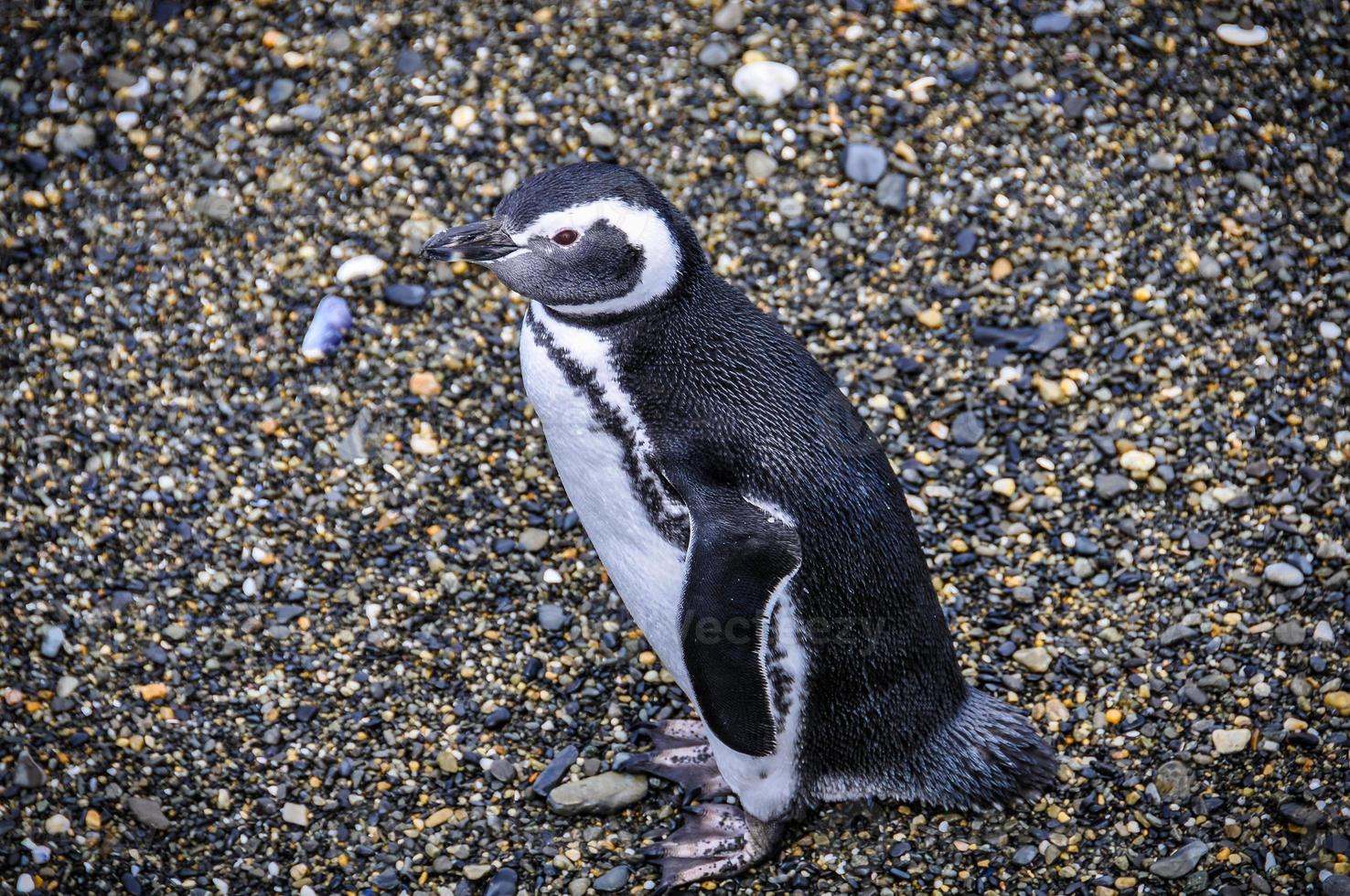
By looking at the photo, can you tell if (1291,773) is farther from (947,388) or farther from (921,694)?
(947,388)

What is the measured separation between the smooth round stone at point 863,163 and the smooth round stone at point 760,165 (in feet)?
0.75

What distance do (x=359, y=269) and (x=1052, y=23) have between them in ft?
7.73

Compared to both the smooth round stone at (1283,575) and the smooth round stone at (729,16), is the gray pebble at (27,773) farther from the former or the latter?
the smooth round stone at (1283,575)

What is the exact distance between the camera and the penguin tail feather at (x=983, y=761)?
9.20ft

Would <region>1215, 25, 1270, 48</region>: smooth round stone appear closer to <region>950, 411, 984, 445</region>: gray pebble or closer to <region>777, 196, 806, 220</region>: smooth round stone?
<region>777, 196, 806, 220</region>: smooth round stone

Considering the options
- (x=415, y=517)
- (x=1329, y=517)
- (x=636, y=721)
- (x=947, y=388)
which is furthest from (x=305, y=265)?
(x=1329, y=517)

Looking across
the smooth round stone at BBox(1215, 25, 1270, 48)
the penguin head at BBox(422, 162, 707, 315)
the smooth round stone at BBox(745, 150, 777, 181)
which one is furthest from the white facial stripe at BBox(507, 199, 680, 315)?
the smooth round stone at BBox(1215, 25, 1270, 48)

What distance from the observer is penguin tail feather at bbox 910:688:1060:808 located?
2803 mm

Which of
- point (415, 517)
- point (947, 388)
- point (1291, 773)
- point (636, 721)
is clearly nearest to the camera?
point (1291, 773)

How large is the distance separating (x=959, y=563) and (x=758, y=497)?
3.68 ft

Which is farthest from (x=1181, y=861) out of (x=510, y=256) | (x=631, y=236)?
(x=510, y=256)

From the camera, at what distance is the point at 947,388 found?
362cm

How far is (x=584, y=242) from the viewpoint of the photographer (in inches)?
93.1

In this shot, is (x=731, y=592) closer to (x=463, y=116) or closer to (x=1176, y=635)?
(x=1176, y=635)
